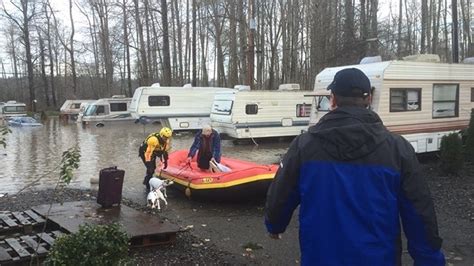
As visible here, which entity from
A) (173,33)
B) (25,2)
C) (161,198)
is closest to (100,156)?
(161,198)

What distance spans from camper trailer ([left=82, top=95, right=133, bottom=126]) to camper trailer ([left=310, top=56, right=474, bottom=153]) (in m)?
21.6

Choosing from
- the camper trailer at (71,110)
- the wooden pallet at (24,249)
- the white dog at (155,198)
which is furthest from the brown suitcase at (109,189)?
the camper trailer at (71,110)

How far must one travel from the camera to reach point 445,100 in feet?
48.1

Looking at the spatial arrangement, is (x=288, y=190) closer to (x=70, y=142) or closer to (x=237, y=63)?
(x=70, y=142)

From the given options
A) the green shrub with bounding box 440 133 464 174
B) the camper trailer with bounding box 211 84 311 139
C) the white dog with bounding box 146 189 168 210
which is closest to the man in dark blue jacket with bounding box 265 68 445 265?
the white dog with bounding box 146 189 168 210

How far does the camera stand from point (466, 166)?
477 inches

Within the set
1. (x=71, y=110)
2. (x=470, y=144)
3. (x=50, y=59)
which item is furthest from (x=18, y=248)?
(x=50, y=59)

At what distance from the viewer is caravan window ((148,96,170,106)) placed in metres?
26.9

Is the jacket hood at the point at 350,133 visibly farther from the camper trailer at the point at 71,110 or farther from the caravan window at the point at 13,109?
the caravan window at the point at 13,109

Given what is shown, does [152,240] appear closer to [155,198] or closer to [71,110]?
[155,198]

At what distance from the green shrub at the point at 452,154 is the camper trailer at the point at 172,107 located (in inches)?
648

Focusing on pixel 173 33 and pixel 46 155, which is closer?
pixel 46 155

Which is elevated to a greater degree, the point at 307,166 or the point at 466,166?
the point at 307,166

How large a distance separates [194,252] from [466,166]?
8206 mm
